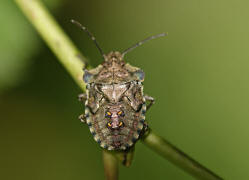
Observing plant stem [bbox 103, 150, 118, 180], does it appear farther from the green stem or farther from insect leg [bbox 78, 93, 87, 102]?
insect leg [bbox 78, 93, 87, 102]

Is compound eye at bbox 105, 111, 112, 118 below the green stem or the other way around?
the other way around

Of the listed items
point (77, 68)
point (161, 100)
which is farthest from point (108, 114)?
point (161, 100)

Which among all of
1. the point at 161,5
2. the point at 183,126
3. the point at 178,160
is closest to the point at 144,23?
the point at 161,5

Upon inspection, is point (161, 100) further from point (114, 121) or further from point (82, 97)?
point (114, 121)

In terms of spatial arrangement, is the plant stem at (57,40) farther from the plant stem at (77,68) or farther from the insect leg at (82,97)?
the insect leg at (82,97)

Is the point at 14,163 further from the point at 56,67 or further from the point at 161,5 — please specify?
the point at 161,5

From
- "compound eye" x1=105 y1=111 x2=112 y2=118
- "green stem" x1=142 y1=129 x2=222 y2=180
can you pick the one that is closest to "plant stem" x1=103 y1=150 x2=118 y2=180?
"green stem" x1=142 y1=129 x2=222 y2=180

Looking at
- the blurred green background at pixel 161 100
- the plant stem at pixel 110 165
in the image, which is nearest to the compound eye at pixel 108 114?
the plant stem at pixel 110 165
